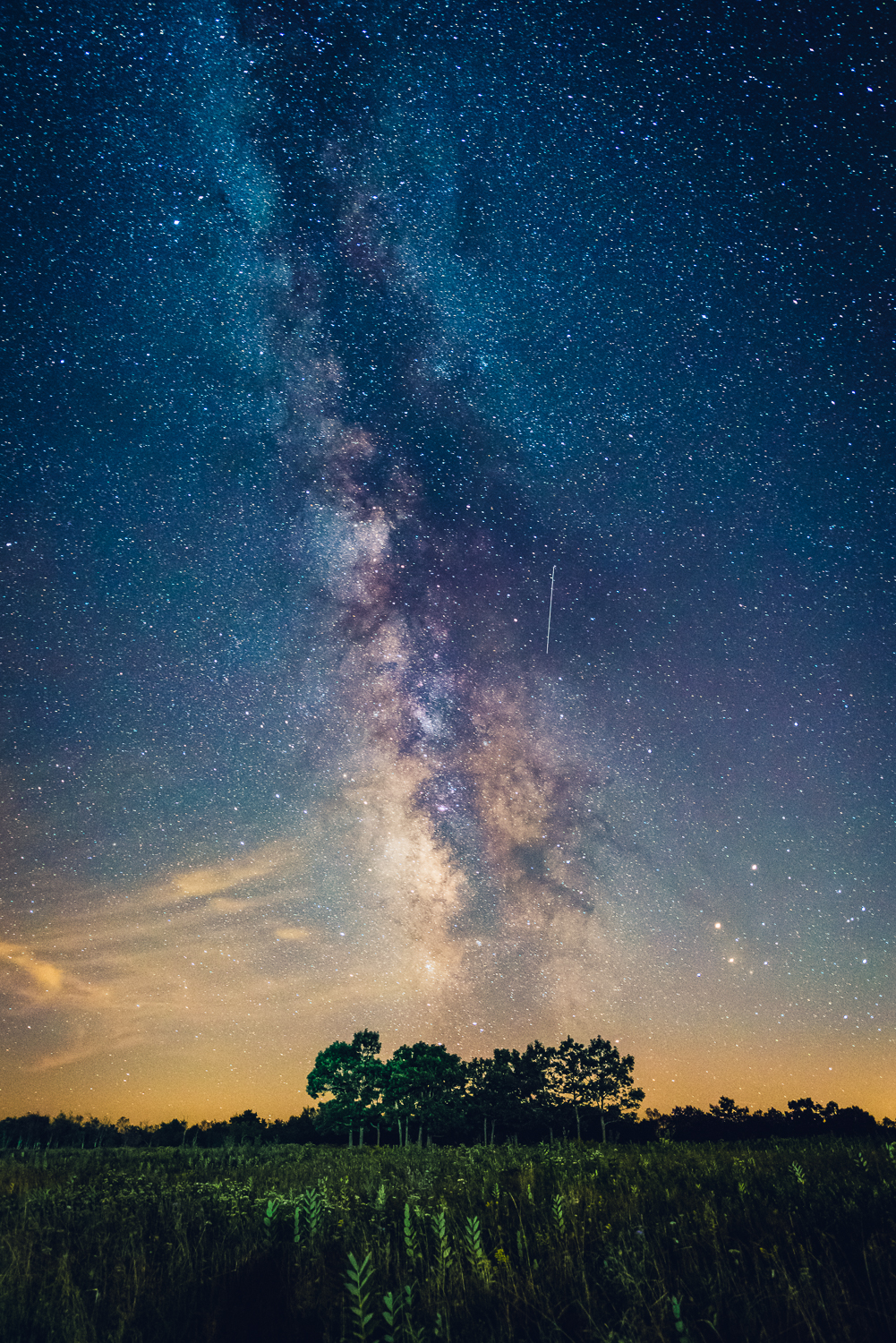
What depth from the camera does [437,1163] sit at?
984 centimetres

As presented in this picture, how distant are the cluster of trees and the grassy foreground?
48.6 metres

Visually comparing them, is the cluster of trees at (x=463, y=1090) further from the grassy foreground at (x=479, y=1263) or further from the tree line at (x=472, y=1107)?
the grassy foreground at (x=479, y=1263)

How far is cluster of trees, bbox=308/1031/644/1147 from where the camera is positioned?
45688 mm

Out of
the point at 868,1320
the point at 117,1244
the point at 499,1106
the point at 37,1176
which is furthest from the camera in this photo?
the point at 499,1106

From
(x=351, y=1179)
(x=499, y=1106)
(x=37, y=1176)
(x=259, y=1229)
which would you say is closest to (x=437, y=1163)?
(x=351, y=1179)

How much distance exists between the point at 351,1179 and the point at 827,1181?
19.5 ft

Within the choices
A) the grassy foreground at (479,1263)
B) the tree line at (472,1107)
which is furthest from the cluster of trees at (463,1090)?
the grassy foreground at (479,1263)

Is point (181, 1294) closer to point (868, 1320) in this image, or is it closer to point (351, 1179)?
point (868, 1320)

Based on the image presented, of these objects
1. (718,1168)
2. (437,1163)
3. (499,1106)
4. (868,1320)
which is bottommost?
(499,1106)

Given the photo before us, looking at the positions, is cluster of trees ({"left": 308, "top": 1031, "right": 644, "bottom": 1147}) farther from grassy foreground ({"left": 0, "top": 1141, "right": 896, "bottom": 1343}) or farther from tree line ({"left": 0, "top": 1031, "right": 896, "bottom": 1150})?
grassy foreground ({"left": 0, "top": 1141, "right": 896, "bottom": 1343})

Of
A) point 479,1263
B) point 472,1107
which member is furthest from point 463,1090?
point 479,1263

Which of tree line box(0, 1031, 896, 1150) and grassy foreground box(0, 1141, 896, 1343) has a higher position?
grassy foreground box(0, 1141, 896, 1343)

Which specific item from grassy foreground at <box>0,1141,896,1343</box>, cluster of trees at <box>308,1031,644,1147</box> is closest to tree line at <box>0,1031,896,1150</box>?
cluster of trees at <box>308,1031,644,1147</box>

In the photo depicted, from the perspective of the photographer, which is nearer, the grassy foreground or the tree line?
the grassy foreground
